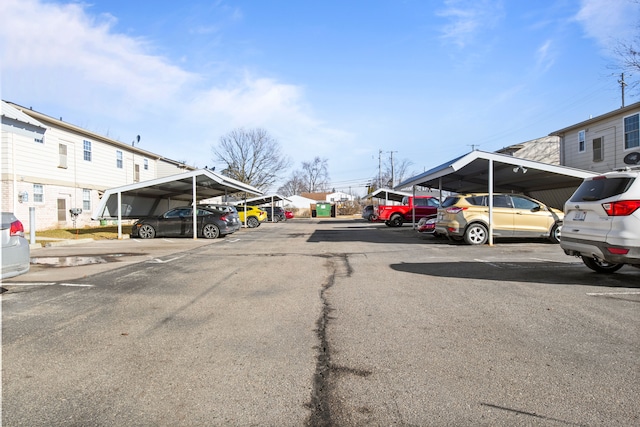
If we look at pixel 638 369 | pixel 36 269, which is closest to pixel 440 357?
pixel 638 369

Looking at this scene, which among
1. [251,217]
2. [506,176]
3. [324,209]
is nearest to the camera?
[506,176]

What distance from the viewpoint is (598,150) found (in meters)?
19.0

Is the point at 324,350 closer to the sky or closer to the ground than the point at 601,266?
closer to the ground

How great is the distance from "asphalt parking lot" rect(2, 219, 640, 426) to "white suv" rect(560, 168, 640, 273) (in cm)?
57

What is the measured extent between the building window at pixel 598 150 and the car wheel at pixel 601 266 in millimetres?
13770

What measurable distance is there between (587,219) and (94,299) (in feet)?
25.2

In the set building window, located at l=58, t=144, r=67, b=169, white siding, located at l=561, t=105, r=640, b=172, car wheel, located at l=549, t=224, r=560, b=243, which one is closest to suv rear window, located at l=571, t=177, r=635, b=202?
car wheel, located at l=549, t=224, r=560, b=243

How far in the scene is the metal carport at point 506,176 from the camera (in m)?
13.2

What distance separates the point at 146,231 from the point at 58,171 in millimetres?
7372

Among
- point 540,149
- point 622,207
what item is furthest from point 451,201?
point 540,149

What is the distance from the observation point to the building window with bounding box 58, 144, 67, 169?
69.1 feet

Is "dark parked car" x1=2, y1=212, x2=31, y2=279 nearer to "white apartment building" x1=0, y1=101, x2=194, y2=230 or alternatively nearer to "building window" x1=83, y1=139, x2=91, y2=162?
"white apartment building" x1=0, y1=101, x2=194, y2=230

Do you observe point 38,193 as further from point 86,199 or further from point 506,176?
point 506,176

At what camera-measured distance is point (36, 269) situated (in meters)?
8.66
